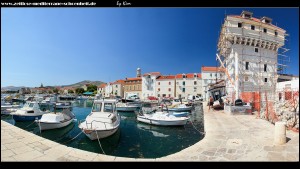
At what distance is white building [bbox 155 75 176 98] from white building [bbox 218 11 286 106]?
30715 millimetres

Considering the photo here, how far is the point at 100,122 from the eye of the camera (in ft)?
31.9

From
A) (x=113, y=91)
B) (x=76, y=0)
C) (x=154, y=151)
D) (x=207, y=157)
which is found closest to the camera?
(x=76, y=0)

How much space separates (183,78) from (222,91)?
2554 centimetres

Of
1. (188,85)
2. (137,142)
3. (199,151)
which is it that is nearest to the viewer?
(199,151)

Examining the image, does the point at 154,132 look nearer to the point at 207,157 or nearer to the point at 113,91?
the point at 207,157

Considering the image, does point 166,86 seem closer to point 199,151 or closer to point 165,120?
point 165,120

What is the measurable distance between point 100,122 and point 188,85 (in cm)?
4740

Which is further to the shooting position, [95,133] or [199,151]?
[95,133]

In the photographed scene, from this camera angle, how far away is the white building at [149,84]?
2299 inches

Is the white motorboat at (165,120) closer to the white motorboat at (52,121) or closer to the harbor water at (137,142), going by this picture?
the harbor water at (137,142)

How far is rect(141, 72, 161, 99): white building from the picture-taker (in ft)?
192

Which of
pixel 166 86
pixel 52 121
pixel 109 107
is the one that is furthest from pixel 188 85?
pixel 52 121
